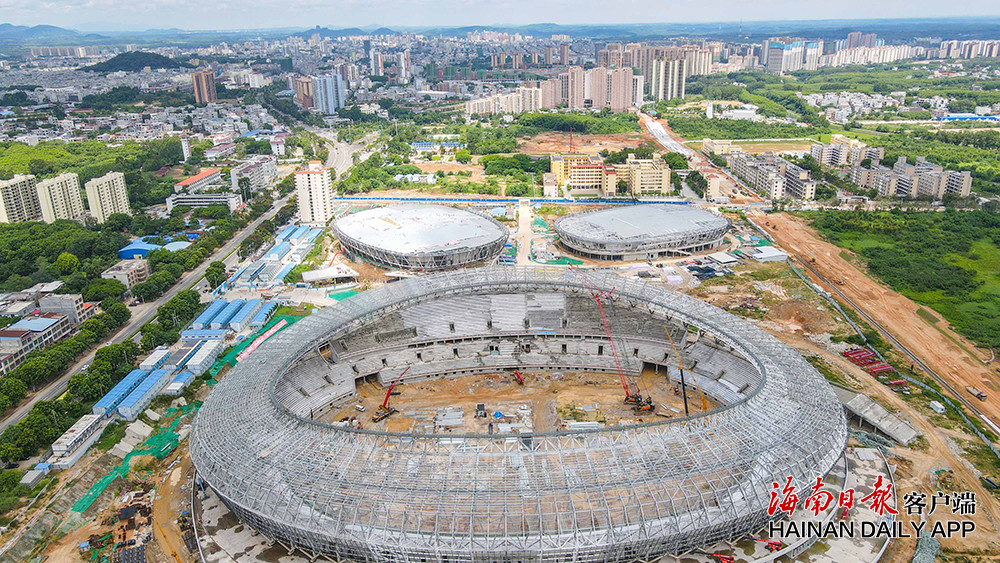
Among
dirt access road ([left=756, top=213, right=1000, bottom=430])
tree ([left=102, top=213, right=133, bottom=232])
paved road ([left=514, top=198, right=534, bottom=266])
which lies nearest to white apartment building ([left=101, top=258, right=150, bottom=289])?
tree ([left=102, top=213, right=133, bottom=232])

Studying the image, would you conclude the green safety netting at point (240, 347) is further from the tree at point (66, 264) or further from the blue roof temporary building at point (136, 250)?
the tree at point (66, 264)

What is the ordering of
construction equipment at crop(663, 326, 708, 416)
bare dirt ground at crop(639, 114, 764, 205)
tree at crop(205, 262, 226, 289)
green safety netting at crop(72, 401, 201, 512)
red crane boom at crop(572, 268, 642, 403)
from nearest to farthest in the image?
green safety netting at crop(72, 401, 201, 512) → construction equipment at crop(663, 326, 708, 416) → red crane boom at crop(572, 268, 642, 403) → tree at crop(205, 262, 226, 289) → bare dirt ground at crop(639, 114, 764, 205)

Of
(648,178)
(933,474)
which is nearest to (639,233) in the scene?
(648,178)

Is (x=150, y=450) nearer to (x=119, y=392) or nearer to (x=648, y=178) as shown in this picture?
(x=119, y=392)

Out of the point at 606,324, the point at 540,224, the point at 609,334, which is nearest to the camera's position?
the point at 609,334

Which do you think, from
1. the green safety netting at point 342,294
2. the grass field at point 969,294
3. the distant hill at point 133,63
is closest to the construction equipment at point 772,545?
the grass field at point 969,294

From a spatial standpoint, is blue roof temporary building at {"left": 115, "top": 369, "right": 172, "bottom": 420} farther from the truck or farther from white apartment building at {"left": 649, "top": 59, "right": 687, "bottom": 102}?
white apartment building at {"left": 649, "top": 59, "right": 687, "bottom": 102}
